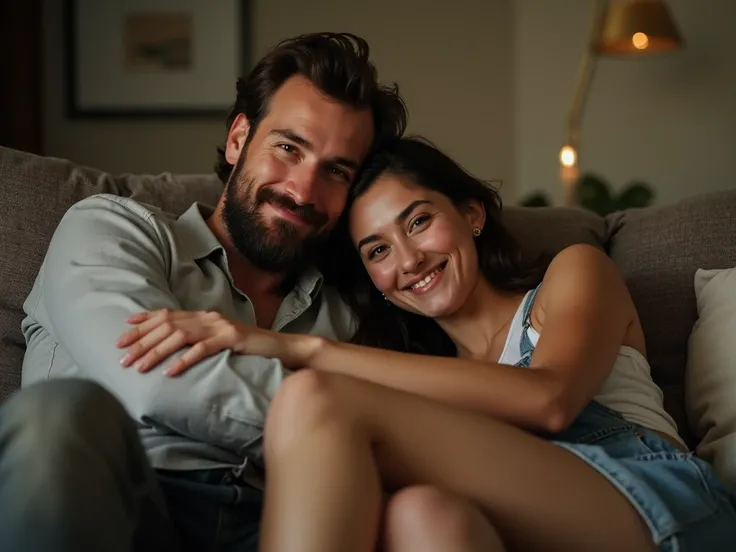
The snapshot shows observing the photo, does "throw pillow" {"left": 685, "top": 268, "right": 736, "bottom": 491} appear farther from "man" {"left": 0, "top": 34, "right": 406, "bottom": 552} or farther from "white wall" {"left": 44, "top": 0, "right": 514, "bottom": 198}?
"white wall" {"left": 44, "top": 0, "right": 514, "bottom": 198}

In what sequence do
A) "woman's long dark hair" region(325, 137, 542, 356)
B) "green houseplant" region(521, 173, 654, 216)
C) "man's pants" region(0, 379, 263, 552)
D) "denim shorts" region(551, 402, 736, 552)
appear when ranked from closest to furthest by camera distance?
1. "man's pants" region(0, 379, 263, 552)
2. "denim shorts" region(551, 402, 736, 552)
3. "woman's long dark hair" region(325, 137, 542, 356)
4. "green houseplant" region(521, 173, 654, 216)

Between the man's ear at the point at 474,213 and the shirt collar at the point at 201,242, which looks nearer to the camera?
the shirt collar at the point at 201,242

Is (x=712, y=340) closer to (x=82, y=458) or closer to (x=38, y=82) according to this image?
(x=82, y=458)

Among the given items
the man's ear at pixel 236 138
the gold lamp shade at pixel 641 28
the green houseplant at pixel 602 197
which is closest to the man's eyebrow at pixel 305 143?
the man's ear at pixel 236 138

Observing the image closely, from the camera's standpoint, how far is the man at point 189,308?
94 cm

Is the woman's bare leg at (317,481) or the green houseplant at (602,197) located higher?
the woman's bare leg at (317,481)

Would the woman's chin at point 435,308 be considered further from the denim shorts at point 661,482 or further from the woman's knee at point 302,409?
the woman's knee at point 302,409

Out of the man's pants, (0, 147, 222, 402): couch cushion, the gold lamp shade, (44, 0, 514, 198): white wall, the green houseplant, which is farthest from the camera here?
(44, 0, 514, 198): white wall

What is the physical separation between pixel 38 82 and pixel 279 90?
6.51 feet

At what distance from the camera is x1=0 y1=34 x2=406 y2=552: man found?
944 millimetres

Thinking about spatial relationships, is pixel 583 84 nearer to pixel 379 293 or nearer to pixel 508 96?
pixel 508 96

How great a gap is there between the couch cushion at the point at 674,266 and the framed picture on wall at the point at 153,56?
2.13m

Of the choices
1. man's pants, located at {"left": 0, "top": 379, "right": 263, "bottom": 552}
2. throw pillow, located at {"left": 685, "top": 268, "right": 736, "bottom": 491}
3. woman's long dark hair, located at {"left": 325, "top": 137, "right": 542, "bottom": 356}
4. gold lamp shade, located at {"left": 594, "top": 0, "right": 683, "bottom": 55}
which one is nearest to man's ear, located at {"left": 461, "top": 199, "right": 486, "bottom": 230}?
woman's long dark hair, located at {"left": 325, "top": 137, "right": 542, "bottom": 356}

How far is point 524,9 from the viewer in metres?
3.72
